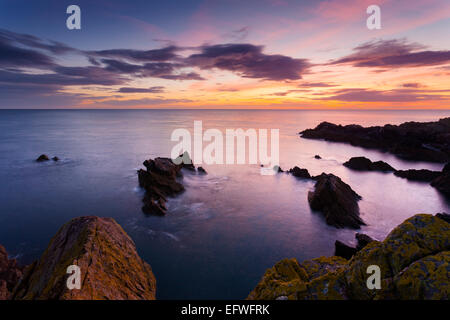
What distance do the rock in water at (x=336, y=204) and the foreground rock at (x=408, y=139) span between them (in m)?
41.1

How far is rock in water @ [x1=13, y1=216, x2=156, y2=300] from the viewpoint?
7.59 meters

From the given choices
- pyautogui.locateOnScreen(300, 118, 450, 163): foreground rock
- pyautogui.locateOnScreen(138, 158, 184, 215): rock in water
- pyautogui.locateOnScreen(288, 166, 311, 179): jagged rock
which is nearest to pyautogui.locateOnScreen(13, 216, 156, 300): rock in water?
pyautogui.locateOnScreen(138, 158, 184, 215): rock in water

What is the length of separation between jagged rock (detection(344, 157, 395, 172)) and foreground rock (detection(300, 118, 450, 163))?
697 inches

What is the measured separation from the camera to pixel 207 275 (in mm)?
15914

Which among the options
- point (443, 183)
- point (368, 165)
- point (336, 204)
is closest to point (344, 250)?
point (336, 204)

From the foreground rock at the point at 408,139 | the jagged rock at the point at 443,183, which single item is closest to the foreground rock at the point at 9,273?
the jagged rock at the point at 443,183

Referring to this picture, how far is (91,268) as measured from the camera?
27.6 ft

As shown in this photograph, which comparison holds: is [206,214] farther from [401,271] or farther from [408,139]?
[408,139]

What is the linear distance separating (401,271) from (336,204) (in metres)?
19.2

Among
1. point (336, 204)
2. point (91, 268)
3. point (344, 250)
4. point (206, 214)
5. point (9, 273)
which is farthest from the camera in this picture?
point (206, 214)

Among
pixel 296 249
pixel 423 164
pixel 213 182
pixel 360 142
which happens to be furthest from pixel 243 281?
pixel 360 142

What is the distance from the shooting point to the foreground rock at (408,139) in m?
52.2

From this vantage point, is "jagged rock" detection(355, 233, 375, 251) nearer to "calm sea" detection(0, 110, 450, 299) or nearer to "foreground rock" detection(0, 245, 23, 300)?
"calm sea" detection(0, 110, 450, 299)
